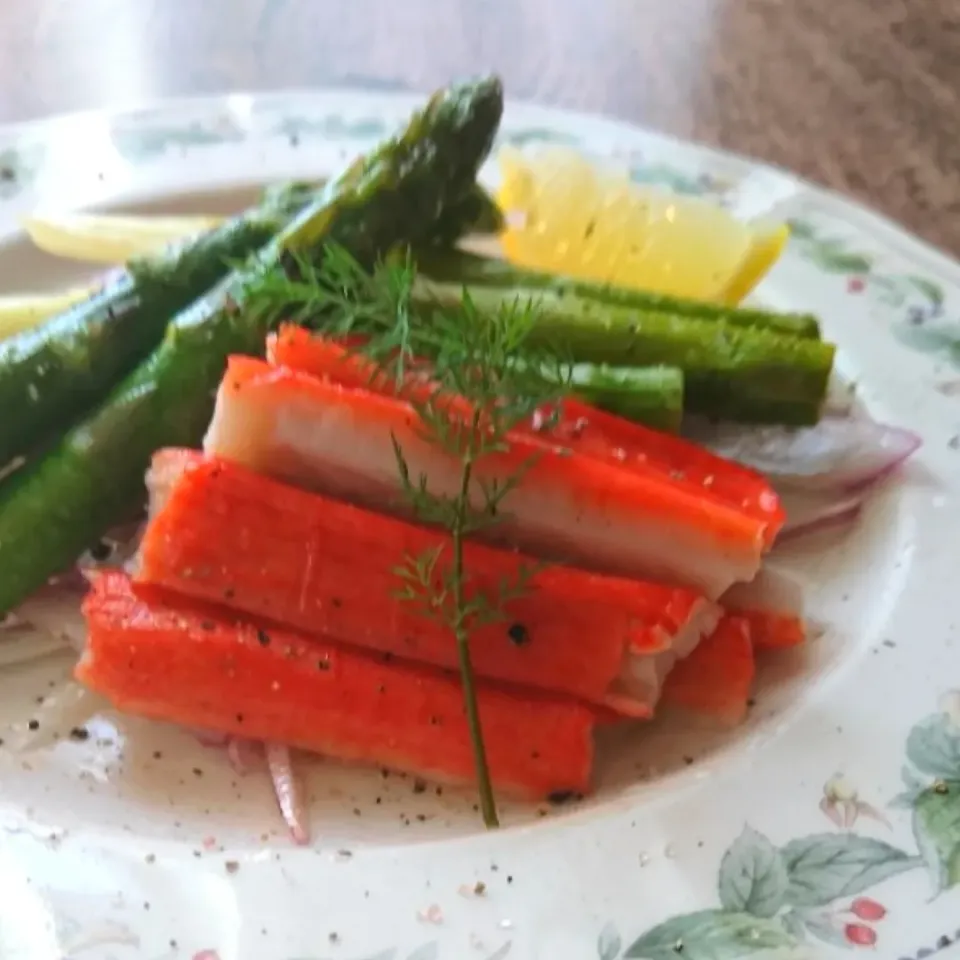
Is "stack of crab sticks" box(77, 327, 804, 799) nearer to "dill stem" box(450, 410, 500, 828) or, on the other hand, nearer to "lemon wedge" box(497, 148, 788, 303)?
"dill stem" box(450, 410, 500, 828)

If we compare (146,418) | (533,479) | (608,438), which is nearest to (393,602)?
(533,479)

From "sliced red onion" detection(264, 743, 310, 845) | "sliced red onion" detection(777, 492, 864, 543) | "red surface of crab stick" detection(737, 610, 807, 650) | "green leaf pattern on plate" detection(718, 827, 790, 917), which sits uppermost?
"sliced red onion" detection(777, 492, 864, 543)

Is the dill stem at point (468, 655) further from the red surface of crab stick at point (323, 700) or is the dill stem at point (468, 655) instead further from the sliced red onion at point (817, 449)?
the sliced red onion at point (817, 449)

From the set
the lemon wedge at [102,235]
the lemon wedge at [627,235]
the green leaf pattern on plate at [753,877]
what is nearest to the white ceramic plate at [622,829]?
the green leaf pattern on plate at [753,877]

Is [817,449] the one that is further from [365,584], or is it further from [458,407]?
[365,584]

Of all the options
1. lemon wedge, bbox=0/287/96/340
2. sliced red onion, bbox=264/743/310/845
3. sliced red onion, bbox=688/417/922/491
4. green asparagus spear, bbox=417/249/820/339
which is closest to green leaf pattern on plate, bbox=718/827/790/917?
sliced red onion, bbox=264/743/310/845

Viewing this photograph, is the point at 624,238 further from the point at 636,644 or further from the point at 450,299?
the point at 636,644
